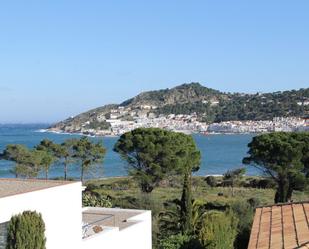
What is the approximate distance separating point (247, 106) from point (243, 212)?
14309 centimetres

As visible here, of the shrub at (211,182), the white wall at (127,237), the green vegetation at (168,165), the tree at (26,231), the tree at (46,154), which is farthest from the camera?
the shrub at (211,182)

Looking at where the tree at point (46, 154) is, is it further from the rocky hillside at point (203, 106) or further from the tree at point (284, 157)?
the rocky hillside at point (203, 106)

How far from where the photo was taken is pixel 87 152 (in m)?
40.5

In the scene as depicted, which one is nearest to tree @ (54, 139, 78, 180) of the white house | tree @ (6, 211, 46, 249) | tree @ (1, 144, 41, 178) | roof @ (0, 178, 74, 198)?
tree @ (1, 144, 41, 178)

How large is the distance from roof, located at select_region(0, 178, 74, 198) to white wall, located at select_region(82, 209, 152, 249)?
1.72 m

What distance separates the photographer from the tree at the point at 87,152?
39.9 metres

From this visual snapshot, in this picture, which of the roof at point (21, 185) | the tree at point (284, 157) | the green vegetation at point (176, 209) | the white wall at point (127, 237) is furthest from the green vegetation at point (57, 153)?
the roof at point (21, 185)

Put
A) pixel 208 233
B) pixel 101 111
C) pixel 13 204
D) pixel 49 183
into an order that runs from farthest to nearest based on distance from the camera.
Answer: pixel 101 111 < pixel 208 233 < pixel 49 183 < pixel 13 204

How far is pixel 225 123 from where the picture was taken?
159250mm

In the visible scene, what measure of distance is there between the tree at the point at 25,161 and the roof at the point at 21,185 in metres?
21.6

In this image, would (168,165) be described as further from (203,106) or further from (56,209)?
(203,106)

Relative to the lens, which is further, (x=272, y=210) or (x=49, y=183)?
(x=272, y=210)

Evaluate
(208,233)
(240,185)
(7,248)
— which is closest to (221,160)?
(240,185)

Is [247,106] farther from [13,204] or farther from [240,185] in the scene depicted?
[13,204]
